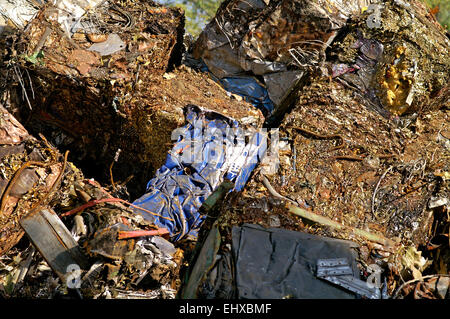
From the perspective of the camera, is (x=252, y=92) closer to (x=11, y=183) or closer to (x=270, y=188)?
(x=270, y=188)

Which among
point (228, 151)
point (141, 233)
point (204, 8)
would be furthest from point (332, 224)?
point (204, 8)

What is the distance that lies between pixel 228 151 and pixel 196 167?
0.38m

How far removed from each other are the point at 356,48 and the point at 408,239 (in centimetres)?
254

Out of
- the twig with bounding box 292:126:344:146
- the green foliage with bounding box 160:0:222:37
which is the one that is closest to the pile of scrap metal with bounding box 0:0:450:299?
the twig with bounding box 292:126:344:146

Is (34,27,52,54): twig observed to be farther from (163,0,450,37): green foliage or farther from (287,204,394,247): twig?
(163,0,450,37): green foliage

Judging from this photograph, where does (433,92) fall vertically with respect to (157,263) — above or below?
above

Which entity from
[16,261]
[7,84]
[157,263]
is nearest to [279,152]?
[157,263]

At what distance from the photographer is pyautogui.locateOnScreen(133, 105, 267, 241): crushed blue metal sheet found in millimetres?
4004

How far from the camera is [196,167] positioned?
4.34 meters

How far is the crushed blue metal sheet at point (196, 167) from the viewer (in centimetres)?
400

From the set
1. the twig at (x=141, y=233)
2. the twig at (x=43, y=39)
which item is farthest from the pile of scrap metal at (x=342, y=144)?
the twig at (x=43, y=39)

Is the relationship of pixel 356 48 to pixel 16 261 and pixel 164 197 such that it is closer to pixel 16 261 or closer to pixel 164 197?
pixel 164 197

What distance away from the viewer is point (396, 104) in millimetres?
5188
